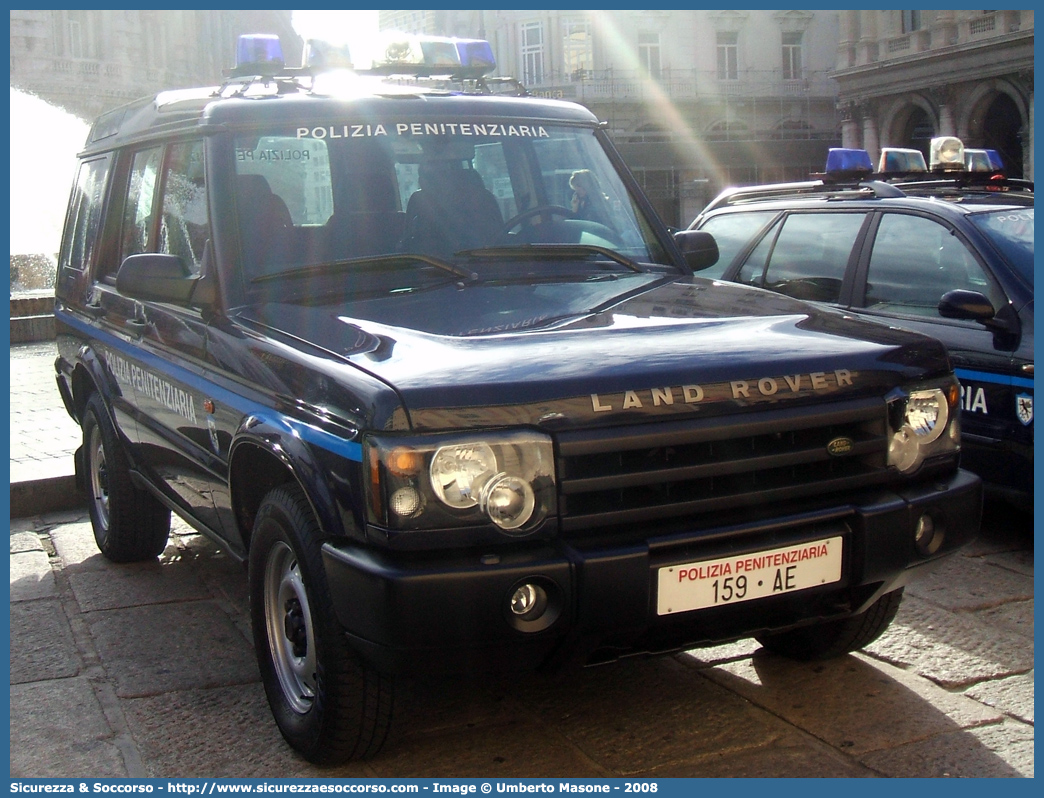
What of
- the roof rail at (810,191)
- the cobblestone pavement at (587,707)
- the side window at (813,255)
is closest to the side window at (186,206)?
the cobblestone pavement at (587,707)

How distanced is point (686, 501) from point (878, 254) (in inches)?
147

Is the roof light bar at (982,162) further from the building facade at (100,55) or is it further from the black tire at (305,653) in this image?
the building facade at (100,55)

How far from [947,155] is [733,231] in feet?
7.06

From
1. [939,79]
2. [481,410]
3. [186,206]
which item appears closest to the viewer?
[481,410]

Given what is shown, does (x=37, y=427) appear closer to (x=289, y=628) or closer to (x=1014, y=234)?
(x=289, y=628)

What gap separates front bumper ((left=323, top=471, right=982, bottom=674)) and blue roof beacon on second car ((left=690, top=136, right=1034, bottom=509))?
2.02 m

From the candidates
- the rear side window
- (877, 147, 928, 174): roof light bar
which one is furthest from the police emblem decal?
the rear side window

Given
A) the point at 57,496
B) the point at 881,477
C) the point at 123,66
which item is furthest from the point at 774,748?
the point at 123,66

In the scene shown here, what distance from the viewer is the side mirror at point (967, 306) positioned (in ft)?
18.3

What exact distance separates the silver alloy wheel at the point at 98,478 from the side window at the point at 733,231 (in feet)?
11.6

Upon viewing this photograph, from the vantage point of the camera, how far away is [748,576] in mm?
3184

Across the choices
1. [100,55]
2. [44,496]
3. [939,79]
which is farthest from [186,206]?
[100,55]

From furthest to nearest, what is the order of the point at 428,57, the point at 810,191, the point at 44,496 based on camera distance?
1. the point at 810,191
2. the point at 44,496
3. the point at 428,57
